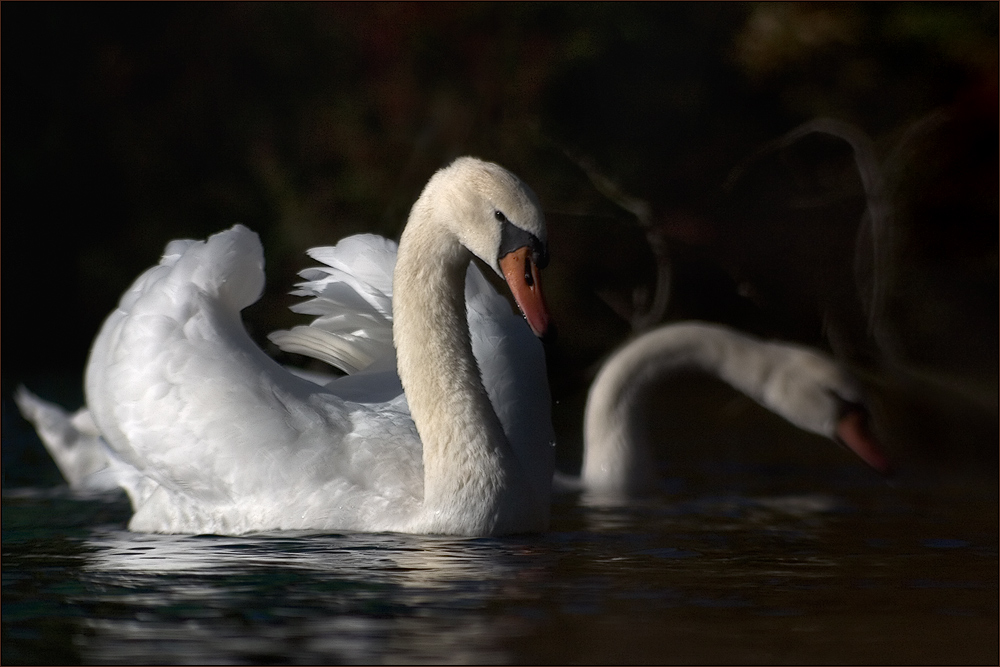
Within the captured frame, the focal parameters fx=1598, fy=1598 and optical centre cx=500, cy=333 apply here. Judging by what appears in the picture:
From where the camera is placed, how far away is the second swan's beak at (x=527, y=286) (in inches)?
147

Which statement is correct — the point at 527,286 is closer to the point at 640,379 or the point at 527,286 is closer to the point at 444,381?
the point at 444,381

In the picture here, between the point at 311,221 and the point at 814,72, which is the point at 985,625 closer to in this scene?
the point at 814,72

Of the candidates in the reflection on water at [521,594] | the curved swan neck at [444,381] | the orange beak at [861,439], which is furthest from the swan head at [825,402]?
the curved swan neck at [444,381]

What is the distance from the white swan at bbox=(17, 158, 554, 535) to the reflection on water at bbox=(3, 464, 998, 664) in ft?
0.31

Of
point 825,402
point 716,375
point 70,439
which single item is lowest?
point 70,439

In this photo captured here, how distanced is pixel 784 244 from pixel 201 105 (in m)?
6.59

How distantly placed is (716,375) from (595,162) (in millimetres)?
3268

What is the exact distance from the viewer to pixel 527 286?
12.4 ft

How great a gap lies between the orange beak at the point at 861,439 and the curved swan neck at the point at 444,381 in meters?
1.72

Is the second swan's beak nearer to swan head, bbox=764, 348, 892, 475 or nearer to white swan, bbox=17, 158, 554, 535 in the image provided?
white swan, bbox=17, 158, 554, 535

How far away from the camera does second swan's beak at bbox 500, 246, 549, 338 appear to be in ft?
12.2

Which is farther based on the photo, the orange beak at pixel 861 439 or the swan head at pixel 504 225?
the orange beak at pixel 861 439

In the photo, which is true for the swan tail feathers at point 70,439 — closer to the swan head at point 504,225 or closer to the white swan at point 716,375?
the white swan at point 716,375

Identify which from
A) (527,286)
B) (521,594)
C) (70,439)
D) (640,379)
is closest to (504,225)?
(527,286)
